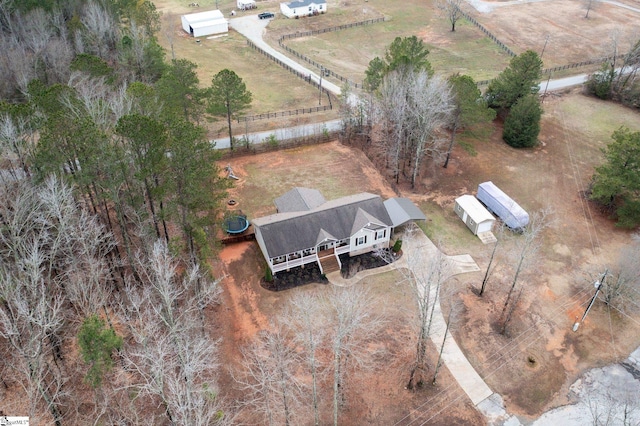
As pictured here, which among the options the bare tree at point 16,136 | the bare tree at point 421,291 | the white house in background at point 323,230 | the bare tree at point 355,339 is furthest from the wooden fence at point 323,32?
the bare tree at point 16,136

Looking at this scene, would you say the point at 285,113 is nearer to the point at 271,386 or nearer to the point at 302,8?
the point at 271,386

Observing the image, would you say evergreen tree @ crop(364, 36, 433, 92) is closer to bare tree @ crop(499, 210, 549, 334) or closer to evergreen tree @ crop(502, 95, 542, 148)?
evergreen tree @ crop(502, 95, 542, 148)

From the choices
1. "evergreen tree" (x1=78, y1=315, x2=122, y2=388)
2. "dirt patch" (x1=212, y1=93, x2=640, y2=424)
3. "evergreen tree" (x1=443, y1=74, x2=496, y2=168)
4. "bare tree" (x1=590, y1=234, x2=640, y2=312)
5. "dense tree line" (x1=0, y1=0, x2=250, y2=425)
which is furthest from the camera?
"evergreen tree" (x1=443, y1=74, x2=496, y2=168)

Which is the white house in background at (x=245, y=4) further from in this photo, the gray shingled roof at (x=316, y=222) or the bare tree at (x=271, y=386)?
the bare tree at (x=271, y=386)

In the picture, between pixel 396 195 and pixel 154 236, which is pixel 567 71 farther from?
pixel 154 236

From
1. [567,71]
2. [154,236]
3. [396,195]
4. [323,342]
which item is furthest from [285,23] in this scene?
[323,342]

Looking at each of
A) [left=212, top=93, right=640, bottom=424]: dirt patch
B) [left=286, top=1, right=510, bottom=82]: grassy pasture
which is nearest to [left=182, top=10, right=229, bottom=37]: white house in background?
[left=286, top=1, right=510, bottom=82]: grassy pasture
